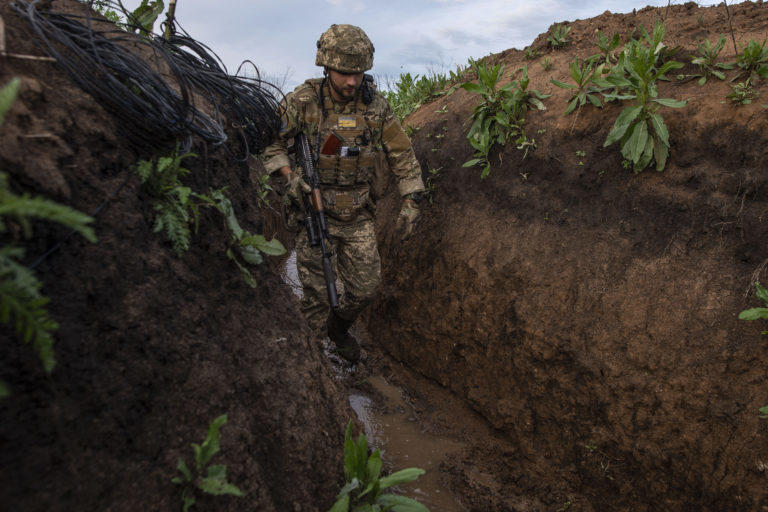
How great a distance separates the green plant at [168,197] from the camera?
5.81ft

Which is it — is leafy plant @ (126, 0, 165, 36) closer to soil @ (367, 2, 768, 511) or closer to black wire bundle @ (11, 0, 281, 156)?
black wire bundle @ (11, 0, 281, 156)

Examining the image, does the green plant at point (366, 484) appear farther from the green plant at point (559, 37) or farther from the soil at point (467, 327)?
the green plant at point (559, 37)

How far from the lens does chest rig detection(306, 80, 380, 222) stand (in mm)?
3781

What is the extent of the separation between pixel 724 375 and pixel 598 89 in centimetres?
209

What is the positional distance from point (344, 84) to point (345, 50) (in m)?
0.25

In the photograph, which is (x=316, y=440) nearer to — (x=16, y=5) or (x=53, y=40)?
(x=53, y=40)

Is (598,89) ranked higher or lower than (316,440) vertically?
higher

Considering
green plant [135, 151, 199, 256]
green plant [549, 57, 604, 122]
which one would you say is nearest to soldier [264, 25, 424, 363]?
green plant [549, 57, 604, 122]

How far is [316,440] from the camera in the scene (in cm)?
211

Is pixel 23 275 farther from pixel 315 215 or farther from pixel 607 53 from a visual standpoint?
pixel 607 53

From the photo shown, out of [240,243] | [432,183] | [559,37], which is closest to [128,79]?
[240,243]

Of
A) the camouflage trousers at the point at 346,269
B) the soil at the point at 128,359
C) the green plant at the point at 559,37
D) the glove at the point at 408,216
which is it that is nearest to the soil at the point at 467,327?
the soil at the point at 128,359

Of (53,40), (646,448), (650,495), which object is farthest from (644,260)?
(53,40)

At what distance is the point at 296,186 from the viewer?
3.75m
